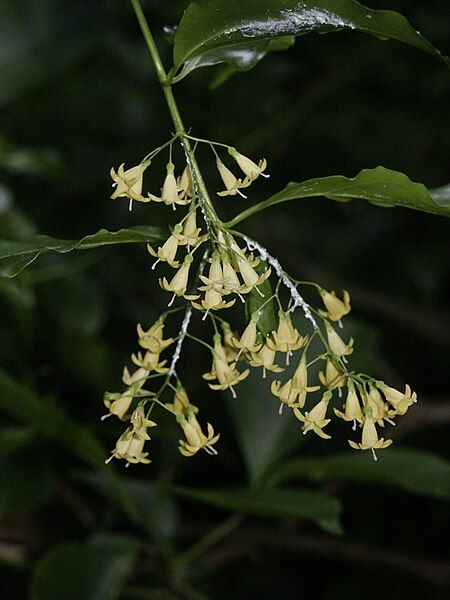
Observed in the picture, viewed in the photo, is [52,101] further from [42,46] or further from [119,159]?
[42,46]

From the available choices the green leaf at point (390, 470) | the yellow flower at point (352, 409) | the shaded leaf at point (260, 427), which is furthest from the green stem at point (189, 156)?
the shaded leaf at point (260, 427)

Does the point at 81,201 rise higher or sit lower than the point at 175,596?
higher

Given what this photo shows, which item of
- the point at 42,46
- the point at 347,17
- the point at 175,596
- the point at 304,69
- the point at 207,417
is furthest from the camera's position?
the point at 304,69

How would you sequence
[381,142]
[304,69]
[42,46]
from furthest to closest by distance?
1. [381,142]
2. [304,69]
3. [42,46]

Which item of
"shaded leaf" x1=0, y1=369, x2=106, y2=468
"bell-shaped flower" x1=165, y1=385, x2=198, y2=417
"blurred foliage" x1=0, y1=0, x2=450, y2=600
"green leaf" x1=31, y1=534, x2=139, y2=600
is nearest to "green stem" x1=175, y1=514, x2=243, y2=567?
"blurred foliage" x1=0, y1=0, x2=450, y2=600

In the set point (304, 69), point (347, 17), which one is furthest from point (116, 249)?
point (347, 17)

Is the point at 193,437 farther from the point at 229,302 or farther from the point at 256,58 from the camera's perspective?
the point at 256,58
